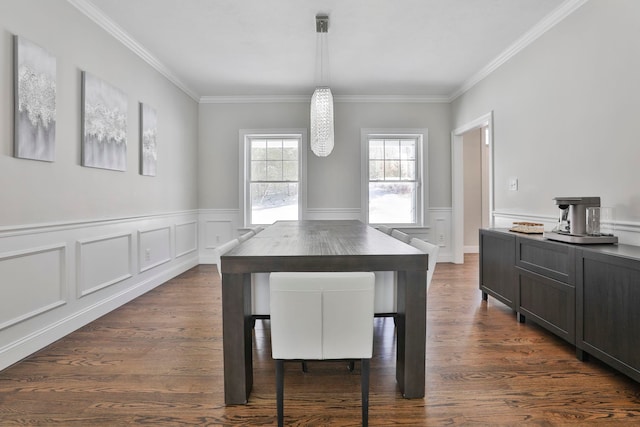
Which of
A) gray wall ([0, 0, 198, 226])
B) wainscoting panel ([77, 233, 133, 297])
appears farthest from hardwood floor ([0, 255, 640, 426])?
gray wall ([0, 0, 198, 226])

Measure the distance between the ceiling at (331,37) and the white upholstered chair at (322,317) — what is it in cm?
252

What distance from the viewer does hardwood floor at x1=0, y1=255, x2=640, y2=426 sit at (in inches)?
66.1

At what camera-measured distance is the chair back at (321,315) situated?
152 centimetres

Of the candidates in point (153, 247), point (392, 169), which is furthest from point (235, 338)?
point (392, 169)

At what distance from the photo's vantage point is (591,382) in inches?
78.2

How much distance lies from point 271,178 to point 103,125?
2.81 metres

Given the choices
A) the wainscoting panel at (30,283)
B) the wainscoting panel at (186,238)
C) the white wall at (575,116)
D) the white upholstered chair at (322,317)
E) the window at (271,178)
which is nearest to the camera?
the white upholstered chair at (322,317)

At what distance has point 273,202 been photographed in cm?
575

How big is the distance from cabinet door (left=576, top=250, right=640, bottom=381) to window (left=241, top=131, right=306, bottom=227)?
4038mm

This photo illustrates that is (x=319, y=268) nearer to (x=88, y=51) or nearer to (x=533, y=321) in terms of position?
(x=533, y=321)

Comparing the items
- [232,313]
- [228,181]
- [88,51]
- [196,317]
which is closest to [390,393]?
[232,313]

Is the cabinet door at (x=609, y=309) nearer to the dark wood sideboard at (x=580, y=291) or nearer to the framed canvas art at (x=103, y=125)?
the dark wood sideboard at (x=580, y=291)

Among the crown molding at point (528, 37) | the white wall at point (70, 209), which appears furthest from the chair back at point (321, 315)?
the crown molding at point (528, 37)

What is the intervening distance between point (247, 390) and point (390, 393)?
75 cm
